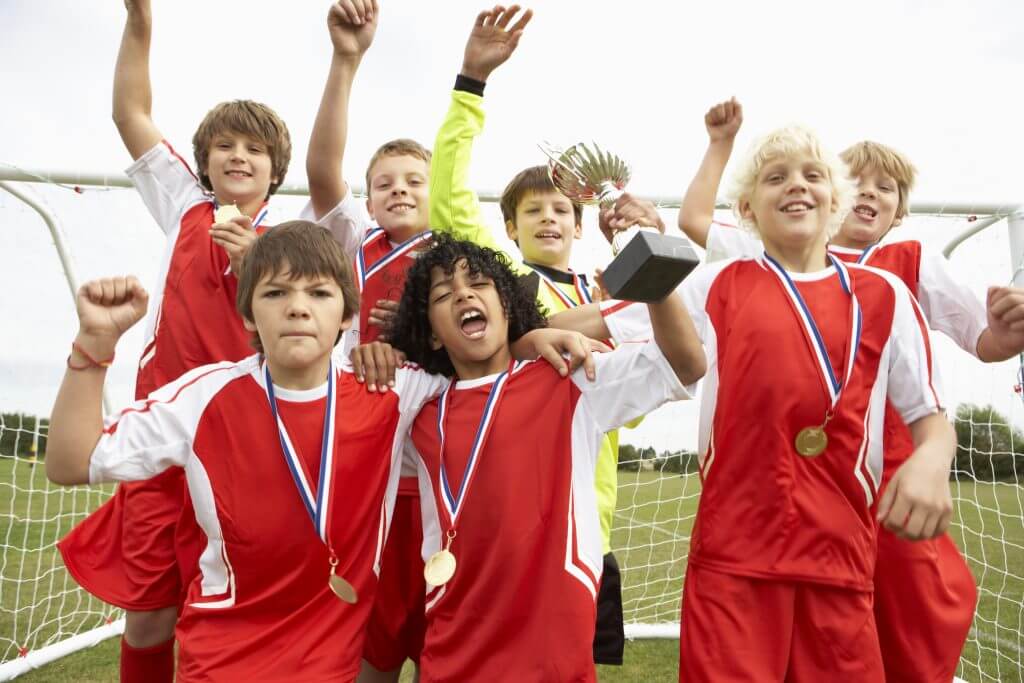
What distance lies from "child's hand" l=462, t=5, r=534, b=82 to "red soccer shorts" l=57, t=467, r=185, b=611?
1474mm

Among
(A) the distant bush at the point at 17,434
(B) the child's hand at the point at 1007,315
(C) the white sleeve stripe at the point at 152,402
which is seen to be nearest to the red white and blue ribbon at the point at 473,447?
(C) the white sleeve stripe at the point at 152,402

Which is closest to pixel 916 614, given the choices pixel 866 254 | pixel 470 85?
pixel 866 254

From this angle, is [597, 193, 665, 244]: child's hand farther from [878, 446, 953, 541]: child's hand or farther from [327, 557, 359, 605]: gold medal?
[327, 557, 359, 605]: gold medal

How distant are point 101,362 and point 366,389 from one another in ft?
1.99

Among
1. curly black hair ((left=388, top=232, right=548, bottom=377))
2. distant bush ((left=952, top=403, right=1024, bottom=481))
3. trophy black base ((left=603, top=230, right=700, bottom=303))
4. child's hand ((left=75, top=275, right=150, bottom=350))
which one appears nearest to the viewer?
trophy black base ((left=603, top=230, right=700, bottom=303))

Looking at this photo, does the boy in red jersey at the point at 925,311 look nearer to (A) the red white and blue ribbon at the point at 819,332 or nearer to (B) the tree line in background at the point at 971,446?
(A) the red white and blue ribbon at the point at 819,332

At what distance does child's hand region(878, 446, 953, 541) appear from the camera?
142cm

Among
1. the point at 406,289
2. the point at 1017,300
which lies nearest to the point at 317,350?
the point at 406,289

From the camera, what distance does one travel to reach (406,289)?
6.91 feet

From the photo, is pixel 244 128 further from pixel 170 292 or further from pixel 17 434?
pixel 17 434

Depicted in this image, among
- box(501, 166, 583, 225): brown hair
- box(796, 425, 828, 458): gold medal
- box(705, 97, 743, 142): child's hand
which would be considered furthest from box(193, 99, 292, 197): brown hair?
box(796, 425, 828, 458): gold medal

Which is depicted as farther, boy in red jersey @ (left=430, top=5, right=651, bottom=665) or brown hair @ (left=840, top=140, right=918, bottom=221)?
brown hair @ (left=840, top=140, right=918, bottom=221)

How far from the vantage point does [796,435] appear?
5.57 ft

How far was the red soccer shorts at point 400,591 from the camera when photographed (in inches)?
84.4
